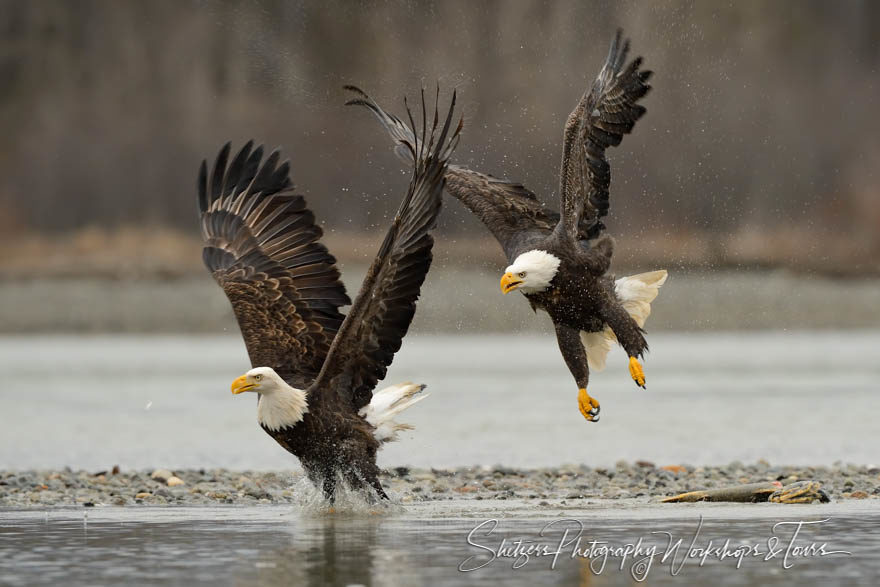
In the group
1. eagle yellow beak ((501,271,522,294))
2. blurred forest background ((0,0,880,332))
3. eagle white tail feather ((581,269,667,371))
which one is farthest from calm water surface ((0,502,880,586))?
blurred forest background ((0,0,880,332))

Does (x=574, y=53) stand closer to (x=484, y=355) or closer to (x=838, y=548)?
(x=484, y=355)

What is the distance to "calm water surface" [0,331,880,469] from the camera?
38.9 feet

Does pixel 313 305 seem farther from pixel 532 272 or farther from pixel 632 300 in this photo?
pixel 632 300

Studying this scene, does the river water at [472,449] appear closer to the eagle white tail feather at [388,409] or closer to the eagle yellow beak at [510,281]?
the eagle white tail feather at [388,409]

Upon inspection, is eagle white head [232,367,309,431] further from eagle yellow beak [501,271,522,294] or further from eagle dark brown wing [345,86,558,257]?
eagle dark brown wing [345,86,558,257]

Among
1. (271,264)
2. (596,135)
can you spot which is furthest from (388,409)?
(596,135)

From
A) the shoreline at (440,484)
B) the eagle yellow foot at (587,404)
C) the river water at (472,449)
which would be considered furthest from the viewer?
the eagle yellow foot at (587,404)

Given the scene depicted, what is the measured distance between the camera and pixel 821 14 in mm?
26984

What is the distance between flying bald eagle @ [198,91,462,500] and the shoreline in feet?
1.34

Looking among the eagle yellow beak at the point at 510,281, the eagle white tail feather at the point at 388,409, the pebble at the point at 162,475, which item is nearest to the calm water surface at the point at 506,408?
the pebble at the point at 162,475

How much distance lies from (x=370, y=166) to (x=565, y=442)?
10.9 metres

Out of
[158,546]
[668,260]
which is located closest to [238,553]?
[158,546]

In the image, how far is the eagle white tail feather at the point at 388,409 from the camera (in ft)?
29.0

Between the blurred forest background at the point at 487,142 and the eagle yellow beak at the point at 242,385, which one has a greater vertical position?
the blurred forest background at the point at 487,142
